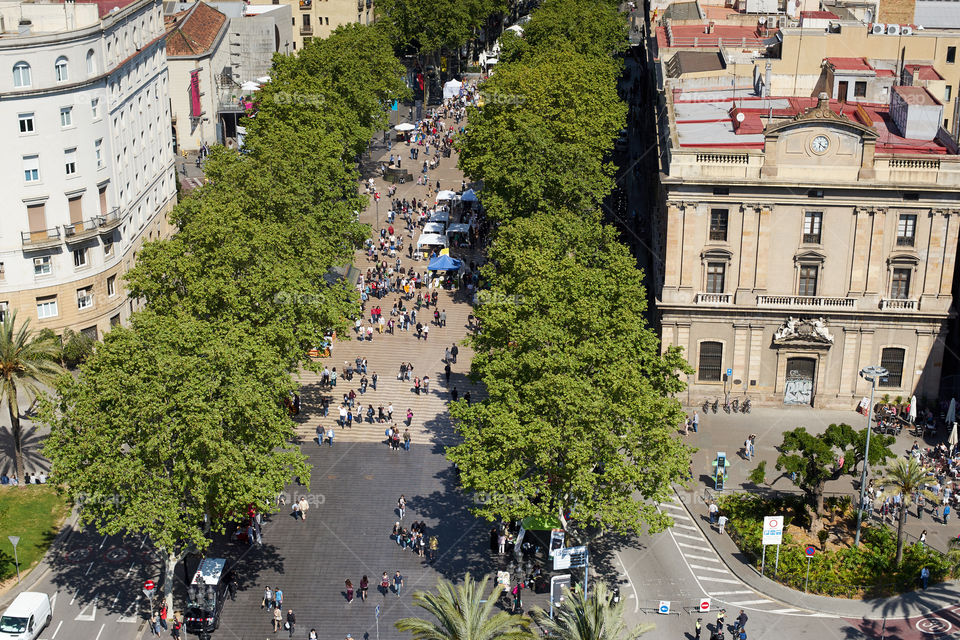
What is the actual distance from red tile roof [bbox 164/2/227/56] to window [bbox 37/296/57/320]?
54.8 m

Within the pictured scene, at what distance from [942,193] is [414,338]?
138 ft

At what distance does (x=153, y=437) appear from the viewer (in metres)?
67.1

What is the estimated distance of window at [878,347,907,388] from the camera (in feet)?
314

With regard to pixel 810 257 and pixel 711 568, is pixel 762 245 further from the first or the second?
pixel 711 568

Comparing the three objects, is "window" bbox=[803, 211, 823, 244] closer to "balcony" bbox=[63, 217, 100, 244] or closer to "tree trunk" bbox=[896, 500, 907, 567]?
"tree trunk" bbox=[896, 500, 907, 567]

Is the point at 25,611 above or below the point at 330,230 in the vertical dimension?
below

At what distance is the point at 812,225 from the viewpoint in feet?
309

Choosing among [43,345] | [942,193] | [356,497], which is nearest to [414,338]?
[356,497]

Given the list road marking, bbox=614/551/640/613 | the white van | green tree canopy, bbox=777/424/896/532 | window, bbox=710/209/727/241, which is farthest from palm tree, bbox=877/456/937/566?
the white van

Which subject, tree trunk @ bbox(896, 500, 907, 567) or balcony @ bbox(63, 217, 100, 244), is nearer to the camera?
tree trunk @ bbox(896, 500, 907, 567)

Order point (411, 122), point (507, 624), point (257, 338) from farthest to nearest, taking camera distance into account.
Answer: point (411, 122)
point (257, 338)
point (507, 624)

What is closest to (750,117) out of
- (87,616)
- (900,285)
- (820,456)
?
(900,285)

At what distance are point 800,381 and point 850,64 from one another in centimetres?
3254

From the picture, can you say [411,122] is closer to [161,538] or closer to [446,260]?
[446,260]
